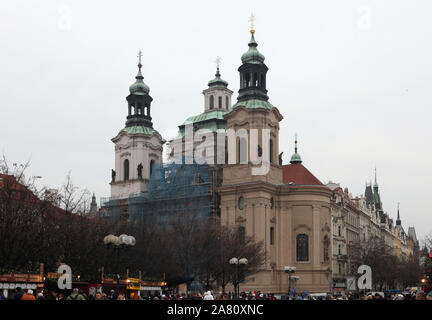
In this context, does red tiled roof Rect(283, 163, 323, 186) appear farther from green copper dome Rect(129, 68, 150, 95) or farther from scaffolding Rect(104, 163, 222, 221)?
green copper dome Rect(129, 68, 150, 95)

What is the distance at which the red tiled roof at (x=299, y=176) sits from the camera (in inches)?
3268

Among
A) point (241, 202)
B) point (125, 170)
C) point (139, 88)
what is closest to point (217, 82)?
point (139, 88)

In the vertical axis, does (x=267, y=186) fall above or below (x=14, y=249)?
above

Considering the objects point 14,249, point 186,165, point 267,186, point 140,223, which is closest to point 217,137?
point 186,165

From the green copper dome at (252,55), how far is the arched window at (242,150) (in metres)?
10.4

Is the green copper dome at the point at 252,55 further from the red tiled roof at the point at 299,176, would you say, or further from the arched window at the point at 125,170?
the arched window at the point at 125,170

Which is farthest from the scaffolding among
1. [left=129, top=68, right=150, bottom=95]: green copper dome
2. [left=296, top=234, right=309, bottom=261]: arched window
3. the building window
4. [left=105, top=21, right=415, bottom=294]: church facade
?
[left=129, top=68, right=150, bottom=95]: green copper dome

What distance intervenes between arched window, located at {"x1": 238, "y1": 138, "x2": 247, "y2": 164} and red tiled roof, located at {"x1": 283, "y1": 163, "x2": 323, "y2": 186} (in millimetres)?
10256

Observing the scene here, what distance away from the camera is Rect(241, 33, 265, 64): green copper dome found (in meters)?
78.3
